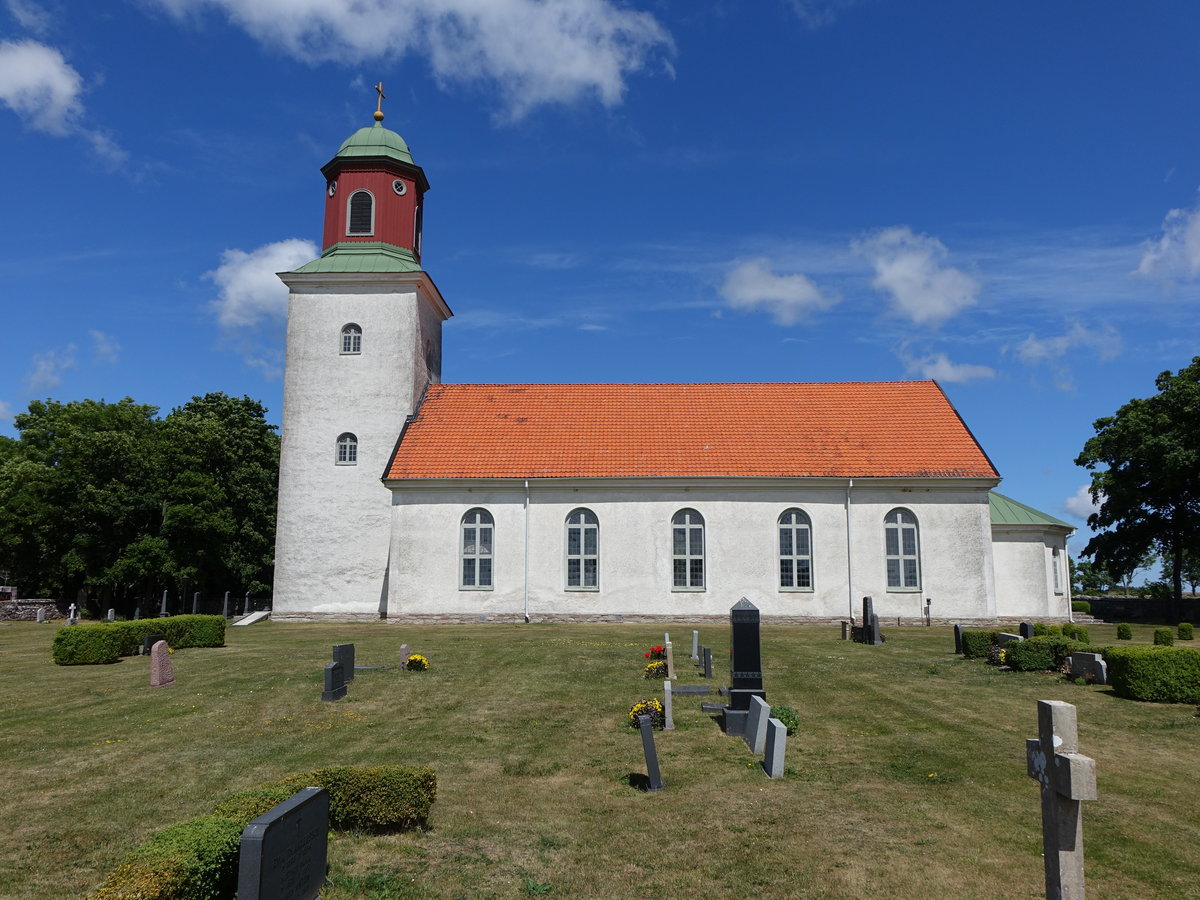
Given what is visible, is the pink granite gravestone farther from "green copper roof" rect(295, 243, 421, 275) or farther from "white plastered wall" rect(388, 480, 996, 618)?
"green copper roof" rect(295, 243, 421, 275)

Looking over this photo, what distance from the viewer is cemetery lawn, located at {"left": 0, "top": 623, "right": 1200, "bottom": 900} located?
7.55m

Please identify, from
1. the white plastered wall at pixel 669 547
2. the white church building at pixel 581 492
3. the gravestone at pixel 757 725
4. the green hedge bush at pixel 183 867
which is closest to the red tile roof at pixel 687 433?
the white church building at pixel 581 492

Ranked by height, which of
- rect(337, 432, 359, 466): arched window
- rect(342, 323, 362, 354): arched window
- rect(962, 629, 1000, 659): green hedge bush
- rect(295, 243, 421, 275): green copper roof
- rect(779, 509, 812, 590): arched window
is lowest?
rect(962, 629, 1000, 659): green hedge bush

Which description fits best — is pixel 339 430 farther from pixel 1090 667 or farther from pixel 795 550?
pixel 1090 667

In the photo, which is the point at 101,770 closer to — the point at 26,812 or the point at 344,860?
the point at 26,812

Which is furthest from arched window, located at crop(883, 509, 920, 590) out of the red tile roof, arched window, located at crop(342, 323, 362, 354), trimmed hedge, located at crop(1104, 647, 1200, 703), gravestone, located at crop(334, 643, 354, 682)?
arched window, located at crop(342, 323, 362, 354)

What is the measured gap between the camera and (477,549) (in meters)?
31.2

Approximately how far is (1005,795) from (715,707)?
5349mm

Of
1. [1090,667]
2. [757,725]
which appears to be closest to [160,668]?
[757,725]

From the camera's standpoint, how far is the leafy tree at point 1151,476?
39.8 meters

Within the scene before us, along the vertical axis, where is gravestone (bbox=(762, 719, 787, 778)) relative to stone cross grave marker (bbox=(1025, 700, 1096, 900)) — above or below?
below

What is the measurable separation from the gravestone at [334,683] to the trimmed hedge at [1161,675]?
14.6m

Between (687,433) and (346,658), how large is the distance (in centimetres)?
1911

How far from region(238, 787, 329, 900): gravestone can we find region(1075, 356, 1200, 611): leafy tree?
4316 centimetres
